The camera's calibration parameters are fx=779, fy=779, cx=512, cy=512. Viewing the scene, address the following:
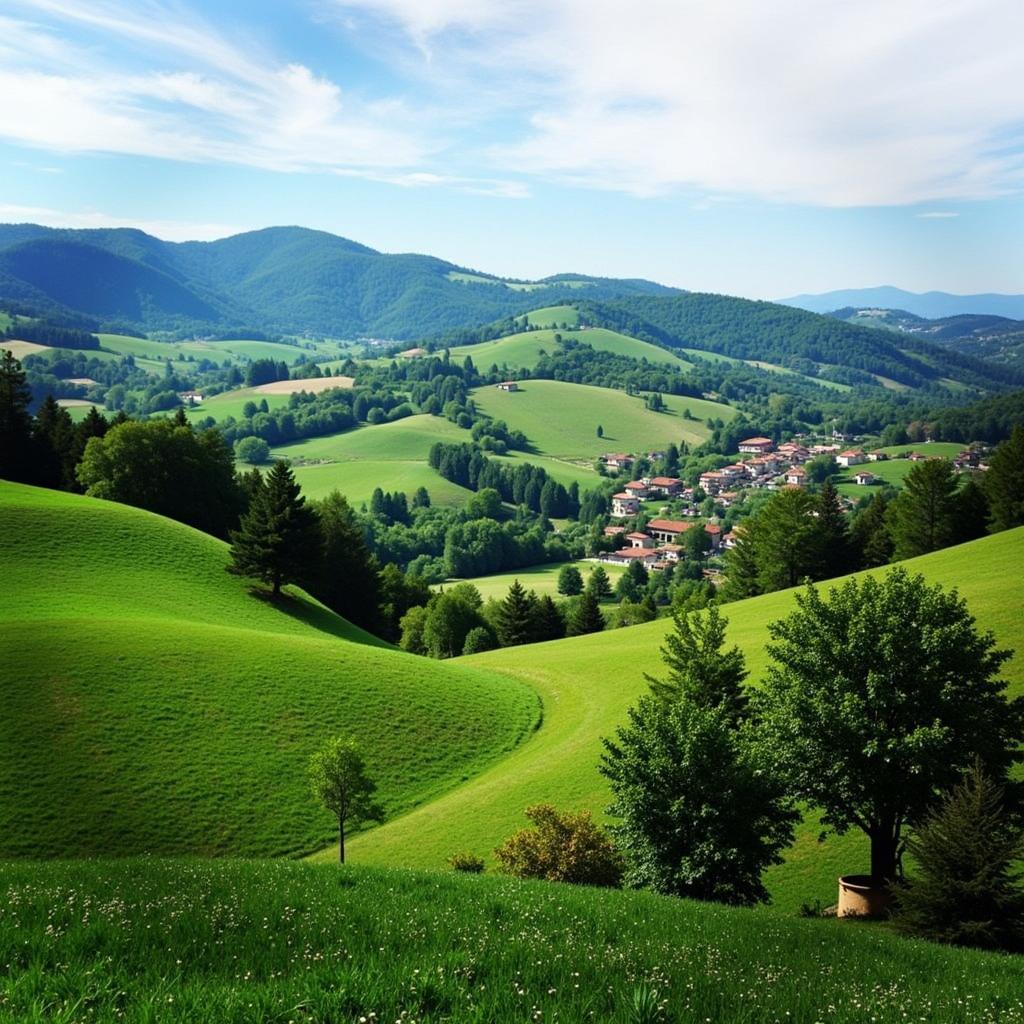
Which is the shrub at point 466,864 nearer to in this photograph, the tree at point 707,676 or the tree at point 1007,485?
the tree at point 707,676

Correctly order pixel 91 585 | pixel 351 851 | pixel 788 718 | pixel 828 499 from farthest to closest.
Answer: pixel 828 499 < pixel 91 585 < pixel 351 851 < pixel 788 718

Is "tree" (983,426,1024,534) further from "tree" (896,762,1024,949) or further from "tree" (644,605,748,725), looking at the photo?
"tree" (896,762,1024,949)

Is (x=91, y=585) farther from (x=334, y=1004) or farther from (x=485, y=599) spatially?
(x=485, y=599)

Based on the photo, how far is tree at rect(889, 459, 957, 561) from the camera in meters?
76.6

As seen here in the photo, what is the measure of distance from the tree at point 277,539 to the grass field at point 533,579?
73.0 m

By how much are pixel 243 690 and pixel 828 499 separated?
6670 centimetres

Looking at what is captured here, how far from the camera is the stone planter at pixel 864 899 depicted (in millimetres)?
21266

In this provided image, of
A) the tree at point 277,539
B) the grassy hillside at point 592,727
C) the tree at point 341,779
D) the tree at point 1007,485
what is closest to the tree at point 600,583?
the tree at point 1007,485

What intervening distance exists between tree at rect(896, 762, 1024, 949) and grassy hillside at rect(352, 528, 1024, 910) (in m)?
7.40

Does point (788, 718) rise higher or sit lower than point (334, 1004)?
lower

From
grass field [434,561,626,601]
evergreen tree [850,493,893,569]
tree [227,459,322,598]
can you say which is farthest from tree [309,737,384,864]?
grass field [434,561,626,601]

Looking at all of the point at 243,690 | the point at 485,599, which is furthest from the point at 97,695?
the point at 485,599

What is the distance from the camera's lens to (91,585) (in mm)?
53438

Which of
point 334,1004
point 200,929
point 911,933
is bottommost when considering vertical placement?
point 911,933
